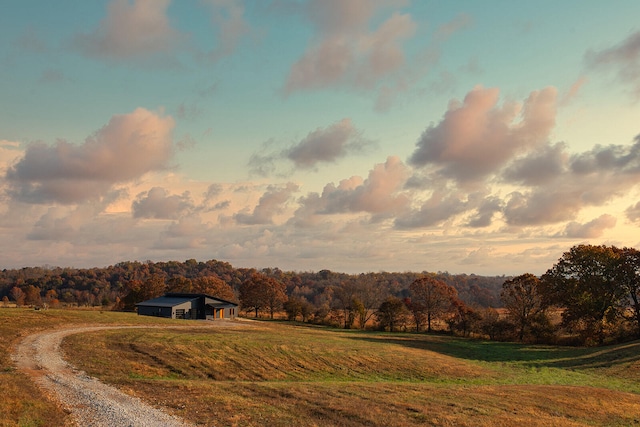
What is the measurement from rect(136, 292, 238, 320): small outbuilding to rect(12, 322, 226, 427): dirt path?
51964mm

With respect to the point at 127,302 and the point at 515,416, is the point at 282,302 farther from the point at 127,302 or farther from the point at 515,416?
the point at 515,416

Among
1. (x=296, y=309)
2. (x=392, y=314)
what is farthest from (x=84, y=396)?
(x=296, y=309)

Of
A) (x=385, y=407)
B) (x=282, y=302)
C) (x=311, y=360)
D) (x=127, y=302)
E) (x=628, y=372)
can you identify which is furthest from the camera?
(x=282, y=302)

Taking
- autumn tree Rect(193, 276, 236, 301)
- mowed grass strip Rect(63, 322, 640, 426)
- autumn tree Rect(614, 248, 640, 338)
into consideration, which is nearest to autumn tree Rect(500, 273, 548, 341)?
autumn tree Rect(614, 248, 640, 338)

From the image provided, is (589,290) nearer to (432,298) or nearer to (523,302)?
(523,302)

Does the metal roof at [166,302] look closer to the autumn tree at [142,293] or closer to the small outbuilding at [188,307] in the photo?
the small outbuilding at [188,307]

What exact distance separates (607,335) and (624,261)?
42.1ft

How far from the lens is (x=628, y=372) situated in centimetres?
4778

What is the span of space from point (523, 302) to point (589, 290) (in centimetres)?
1238

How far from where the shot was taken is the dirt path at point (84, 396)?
18797 millimetres

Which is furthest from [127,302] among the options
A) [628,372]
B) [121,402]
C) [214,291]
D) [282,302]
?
[628,372]

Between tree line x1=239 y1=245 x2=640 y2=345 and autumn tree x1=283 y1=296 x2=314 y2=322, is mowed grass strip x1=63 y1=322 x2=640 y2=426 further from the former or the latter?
autumn tree x1=283 y1=296 x2=314 y2=322

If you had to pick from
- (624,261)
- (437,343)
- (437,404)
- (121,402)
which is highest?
(624,261)

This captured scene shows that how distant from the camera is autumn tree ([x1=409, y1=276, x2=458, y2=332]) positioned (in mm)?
98562
